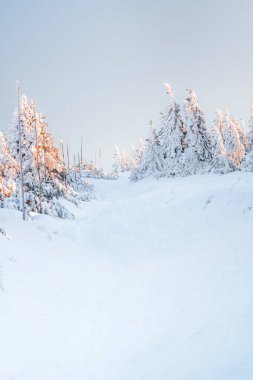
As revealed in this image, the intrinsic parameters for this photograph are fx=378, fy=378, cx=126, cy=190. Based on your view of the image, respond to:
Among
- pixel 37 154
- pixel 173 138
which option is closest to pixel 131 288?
pixel 37 154

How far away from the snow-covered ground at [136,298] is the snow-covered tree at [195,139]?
23.0 meters

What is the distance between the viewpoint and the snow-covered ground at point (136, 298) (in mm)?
7484

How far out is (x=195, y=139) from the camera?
4291 cm

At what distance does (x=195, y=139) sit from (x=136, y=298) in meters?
33.5

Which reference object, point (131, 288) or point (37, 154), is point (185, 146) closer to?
point (37, 154)

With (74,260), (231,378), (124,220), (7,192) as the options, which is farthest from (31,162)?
(231,378)

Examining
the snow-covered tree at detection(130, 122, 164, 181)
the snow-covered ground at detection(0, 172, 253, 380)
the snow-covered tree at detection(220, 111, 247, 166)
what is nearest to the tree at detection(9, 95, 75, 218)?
the snow-covered ground at detection(0, 172, 253, 380)

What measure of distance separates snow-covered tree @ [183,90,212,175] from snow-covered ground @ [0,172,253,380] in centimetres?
2303

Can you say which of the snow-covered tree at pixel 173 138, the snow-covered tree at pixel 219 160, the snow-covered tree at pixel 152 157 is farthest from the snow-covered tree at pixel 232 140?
the snow-covered tree at pixel 219 160

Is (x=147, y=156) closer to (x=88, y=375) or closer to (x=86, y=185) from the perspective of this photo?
(x=86, y=185)

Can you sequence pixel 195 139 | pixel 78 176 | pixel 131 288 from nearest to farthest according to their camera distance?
pixel 131 288, pixel 195 139, pixel 78 176

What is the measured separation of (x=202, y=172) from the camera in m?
40.0

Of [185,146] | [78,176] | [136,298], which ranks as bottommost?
[136,298]

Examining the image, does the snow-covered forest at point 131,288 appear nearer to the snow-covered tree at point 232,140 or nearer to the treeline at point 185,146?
the treeline at point 185,146
